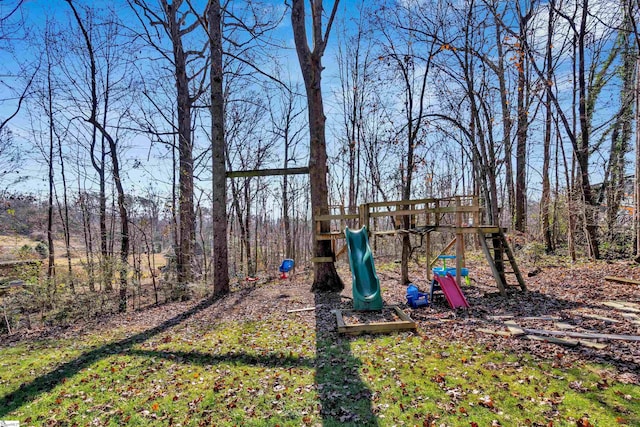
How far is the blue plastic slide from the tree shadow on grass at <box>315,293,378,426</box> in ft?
3.45

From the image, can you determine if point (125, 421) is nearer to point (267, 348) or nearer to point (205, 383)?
point (205, 383)

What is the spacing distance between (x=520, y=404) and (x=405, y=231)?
5214mm

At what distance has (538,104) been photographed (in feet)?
37.4

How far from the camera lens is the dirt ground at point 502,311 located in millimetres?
3959

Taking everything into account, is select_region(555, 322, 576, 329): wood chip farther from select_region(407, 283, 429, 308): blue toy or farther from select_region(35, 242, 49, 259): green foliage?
select_region(35, 242, 49, 259): green foliage

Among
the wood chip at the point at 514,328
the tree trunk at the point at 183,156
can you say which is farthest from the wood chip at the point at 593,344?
the tree trunk at the point at 183,156

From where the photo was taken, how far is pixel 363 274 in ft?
20.7

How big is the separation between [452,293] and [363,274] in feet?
5.77

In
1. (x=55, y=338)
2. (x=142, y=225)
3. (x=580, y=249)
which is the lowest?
(x=55, y=338)

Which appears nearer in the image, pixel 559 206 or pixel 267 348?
pixel 267 348

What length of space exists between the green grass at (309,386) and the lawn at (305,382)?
13mm

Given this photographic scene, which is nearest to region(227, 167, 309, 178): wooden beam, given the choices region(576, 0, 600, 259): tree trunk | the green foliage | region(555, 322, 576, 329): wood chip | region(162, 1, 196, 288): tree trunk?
region(162, 1, 196, 288): tree trunk

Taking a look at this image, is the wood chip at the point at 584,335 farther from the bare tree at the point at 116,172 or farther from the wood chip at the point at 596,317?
the bare tree at the point at 116,172

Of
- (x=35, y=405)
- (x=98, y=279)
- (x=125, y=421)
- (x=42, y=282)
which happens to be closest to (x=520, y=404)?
(x=125, y=421)
